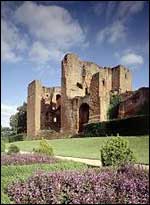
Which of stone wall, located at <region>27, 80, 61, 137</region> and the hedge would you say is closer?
the hedge

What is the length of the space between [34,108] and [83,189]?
4031cm

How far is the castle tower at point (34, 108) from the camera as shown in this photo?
4456 centimetres

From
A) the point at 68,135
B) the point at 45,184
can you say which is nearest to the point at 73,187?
the point at 45,184

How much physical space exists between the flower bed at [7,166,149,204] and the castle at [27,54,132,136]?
3064 cm

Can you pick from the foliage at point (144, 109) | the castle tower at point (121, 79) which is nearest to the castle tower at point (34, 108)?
the castle tower at point (121, 79)

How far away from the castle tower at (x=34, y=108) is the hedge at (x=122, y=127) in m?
12.0

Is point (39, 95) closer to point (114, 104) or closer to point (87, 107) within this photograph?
point (87, 107)

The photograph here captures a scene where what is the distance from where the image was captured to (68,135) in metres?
37.8

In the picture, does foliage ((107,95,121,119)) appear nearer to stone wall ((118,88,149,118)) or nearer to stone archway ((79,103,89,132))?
stone wall ((118,88,149,118))

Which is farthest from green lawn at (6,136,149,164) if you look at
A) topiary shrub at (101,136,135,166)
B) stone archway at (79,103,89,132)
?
stone archway at (79,103,89,132)

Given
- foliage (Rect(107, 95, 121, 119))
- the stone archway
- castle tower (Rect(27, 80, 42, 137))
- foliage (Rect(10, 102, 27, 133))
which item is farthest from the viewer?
foliage (Rect(10, 102, 27, 133))

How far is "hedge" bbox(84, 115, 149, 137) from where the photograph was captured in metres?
26.1

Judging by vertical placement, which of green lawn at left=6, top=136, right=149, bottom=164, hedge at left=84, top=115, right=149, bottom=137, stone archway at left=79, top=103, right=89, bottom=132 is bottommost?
green lawn at left=6, top=136, right=149, bottom=164

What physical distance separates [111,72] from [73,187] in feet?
145
